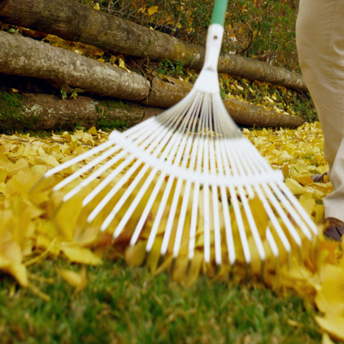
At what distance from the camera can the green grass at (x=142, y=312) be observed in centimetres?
53

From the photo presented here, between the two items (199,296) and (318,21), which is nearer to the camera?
(199,296)

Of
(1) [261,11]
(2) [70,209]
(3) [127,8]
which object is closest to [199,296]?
(2) [70,209]

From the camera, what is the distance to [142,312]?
0.60 m

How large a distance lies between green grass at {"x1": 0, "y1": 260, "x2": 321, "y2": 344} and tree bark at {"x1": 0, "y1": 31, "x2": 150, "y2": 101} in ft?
5.48

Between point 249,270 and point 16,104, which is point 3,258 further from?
point 16,104

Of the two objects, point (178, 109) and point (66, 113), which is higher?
point (178, 109)

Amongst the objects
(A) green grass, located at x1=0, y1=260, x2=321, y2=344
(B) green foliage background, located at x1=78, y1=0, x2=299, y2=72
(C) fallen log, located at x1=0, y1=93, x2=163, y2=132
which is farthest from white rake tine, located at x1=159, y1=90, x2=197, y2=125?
(B) green foliage background, located at x1=78, y1=0, x2=299, y2=72

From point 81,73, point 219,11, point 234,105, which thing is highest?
point 219,11

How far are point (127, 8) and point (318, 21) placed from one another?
249cm

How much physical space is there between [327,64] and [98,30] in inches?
73.7

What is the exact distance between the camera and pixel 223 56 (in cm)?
405

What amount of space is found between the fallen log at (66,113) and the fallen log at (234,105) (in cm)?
19

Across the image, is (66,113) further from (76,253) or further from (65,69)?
(76,253)

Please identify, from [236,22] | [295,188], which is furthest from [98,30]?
[236,22]
